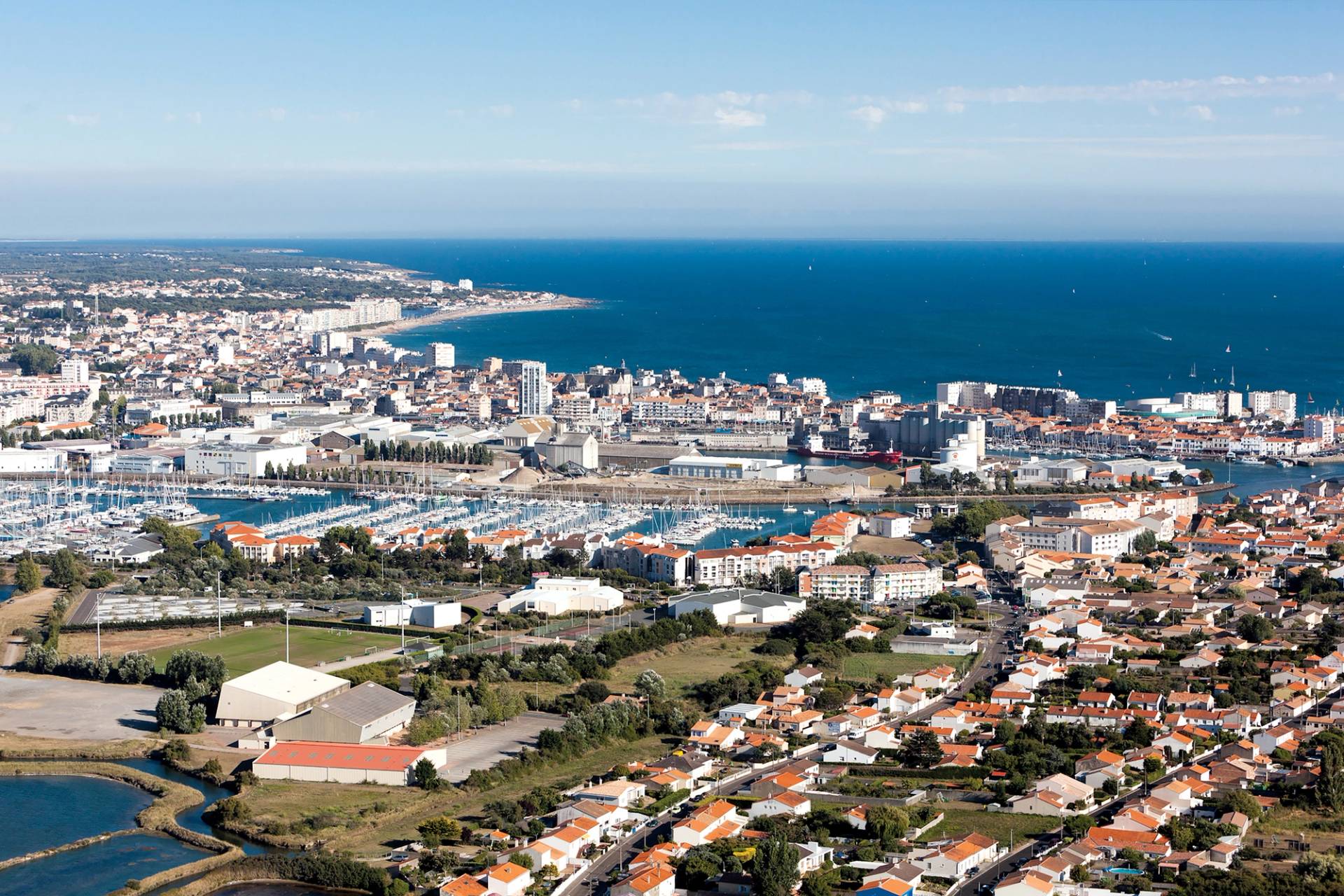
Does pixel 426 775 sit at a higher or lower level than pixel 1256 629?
lower

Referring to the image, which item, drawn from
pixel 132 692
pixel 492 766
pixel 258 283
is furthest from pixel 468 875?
pixel 258 283

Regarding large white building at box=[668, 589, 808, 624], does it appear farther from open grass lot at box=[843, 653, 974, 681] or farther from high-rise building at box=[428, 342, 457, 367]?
high-rise building at box=[428, 342, 457, 367]

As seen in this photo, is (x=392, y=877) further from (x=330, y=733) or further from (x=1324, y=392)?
(x=1324, y=392)

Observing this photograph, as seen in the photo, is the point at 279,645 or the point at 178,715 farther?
the point at 279,645

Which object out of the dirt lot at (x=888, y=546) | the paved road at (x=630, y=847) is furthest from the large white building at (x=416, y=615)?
the paved road at (x=630, y=847)

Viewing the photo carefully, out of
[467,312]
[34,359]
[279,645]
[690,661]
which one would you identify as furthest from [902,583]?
[467,312]

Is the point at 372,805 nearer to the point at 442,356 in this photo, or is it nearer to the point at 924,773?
the point at 924,773

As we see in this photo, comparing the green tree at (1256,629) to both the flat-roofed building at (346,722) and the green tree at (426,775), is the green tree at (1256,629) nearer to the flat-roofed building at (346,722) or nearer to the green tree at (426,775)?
the flat-roofed building at (346,722)
